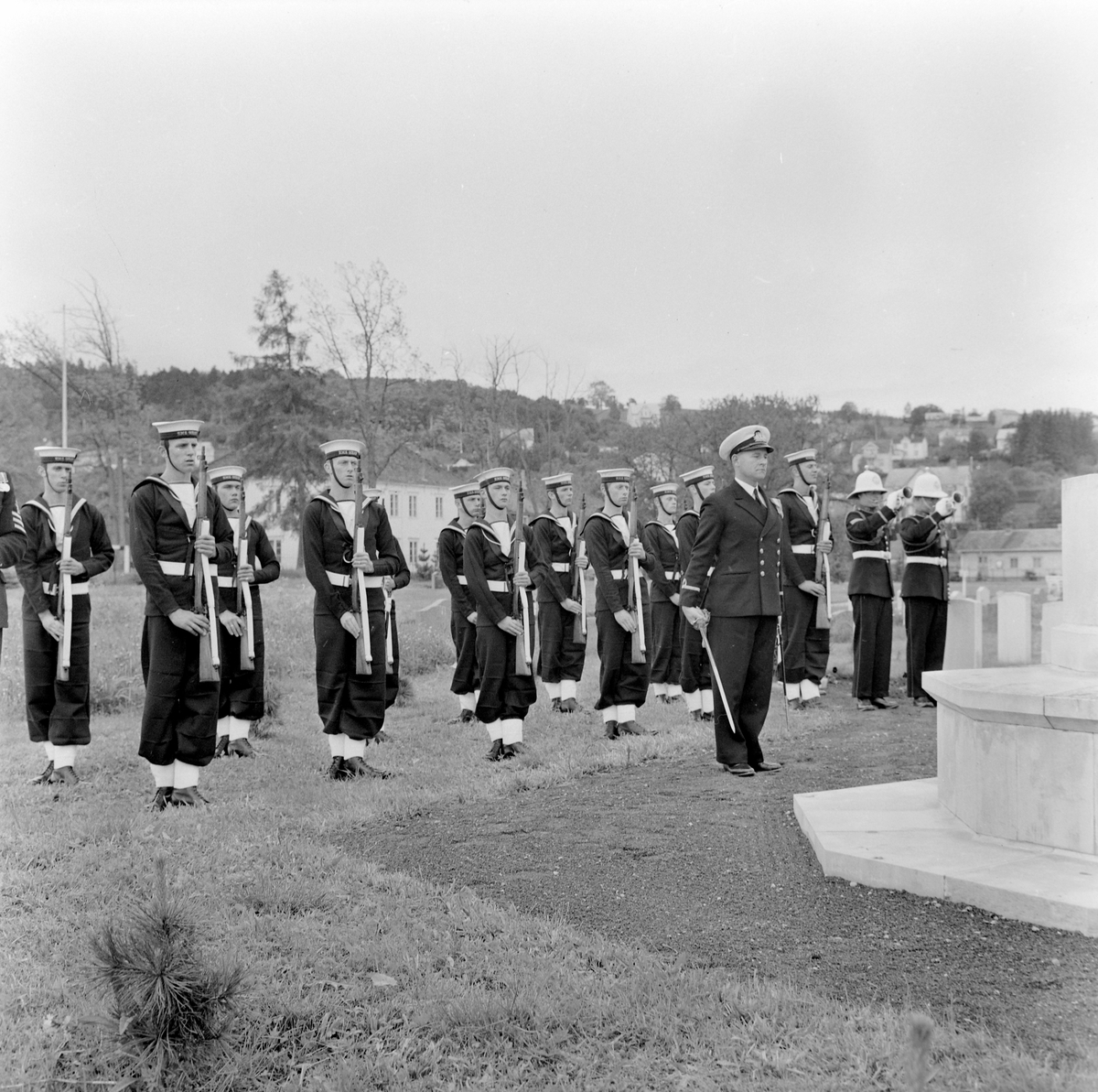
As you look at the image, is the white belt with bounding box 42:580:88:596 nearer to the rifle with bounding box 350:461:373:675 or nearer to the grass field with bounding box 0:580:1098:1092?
the grass field with bounding box 0:580:1098:1092

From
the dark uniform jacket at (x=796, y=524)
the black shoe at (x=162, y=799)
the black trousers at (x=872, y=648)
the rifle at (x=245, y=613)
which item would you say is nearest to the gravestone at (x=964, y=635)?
the black trousers at (x=872, y=648)

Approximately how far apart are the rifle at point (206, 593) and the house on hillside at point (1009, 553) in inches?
790

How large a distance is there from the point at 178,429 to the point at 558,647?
18.1ft

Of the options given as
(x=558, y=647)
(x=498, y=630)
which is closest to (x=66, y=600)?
(x=498, y=630)

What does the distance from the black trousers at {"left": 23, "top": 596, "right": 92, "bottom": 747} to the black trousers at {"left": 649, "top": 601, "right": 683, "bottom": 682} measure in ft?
18.8

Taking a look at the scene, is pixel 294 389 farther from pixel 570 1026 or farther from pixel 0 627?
pixel 570 1026

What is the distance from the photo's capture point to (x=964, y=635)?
12.8m

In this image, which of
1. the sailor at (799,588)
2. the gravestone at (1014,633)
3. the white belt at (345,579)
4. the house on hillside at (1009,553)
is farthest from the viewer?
the house on hillside at (1009,553)

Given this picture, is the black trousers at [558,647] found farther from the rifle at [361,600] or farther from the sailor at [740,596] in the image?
the sailor at [740,596]

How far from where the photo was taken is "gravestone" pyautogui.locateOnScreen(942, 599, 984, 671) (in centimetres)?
Answer: 1271

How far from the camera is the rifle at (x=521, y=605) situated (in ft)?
27.4

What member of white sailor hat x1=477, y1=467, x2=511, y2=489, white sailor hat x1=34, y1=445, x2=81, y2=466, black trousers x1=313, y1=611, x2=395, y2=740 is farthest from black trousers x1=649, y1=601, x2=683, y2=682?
white sailor hat x1=34, y1=445, x2=81, y2=466

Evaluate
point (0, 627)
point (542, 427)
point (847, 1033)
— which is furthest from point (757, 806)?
point (542, 427)

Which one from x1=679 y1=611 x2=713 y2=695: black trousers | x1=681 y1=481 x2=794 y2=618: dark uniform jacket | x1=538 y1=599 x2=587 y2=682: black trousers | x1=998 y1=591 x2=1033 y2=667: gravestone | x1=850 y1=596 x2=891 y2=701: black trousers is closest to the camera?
x1=681 y1=481 x2=794 y2=618: dark uniform jacket
